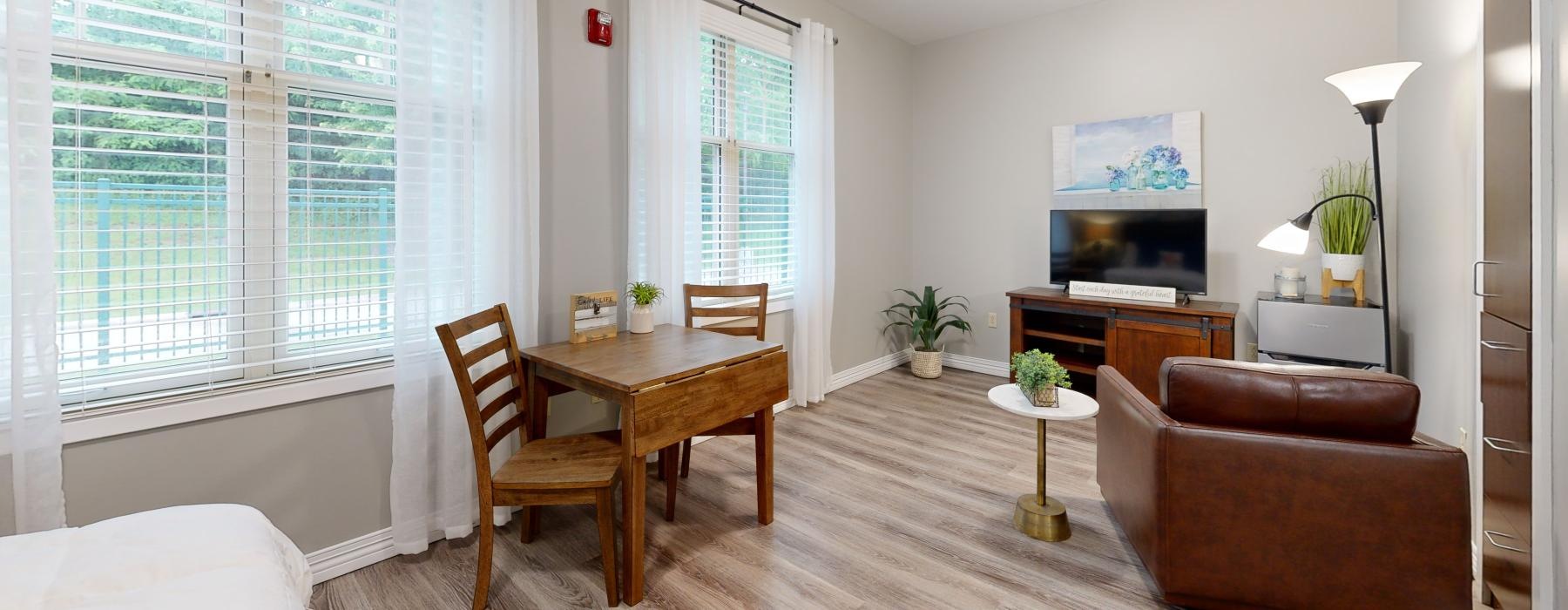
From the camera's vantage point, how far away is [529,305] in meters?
2.38

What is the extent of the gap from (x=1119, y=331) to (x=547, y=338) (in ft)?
10.5

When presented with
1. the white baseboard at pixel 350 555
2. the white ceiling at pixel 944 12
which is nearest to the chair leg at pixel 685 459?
the white baseboard at pixel 350 555

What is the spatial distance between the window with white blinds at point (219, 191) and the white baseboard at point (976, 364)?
3.93 meters

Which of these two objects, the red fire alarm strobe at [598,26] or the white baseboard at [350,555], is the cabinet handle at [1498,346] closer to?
the red fire alarm strobe at [598,26]

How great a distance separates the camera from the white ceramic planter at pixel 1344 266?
3133 millimetres

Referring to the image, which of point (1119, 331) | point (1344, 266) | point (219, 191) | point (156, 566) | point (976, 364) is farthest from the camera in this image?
point (976, 364)

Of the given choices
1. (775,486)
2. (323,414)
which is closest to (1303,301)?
(775,486)

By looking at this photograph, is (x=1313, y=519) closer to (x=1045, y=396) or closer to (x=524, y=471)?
(x=1045, y=396)

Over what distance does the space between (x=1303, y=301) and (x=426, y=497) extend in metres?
4.10

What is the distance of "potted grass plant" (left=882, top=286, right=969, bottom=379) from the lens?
4.63 metres

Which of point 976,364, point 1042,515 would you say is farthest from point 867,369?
point 1042,515

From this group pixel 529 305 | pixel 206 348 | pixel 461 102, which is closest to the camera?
pixel 206 348

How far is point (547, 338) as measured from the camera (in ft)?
8.41

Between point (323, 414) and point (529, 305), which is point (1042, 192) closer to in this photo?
point (529, 305)
